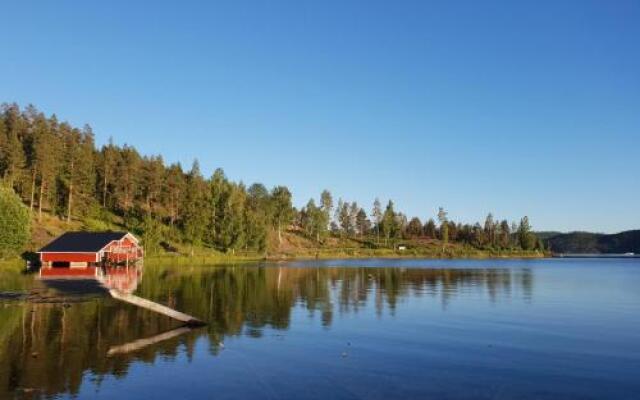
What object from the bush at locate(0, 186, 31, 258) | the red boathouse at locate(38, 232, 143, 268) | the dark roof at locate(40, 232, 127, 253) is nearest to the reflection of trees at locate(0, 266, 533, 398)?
the bush at locate(0, 186, 31, 258)

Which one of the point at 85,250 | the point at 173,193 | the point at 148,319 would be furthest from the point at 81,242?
the point at 148,319

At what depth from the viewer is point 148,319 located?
118ft

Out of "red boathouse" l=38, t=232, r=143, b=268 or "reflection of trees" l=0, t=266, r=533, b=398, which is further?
"red boathouse" l=38, t=232, r=143, b=268

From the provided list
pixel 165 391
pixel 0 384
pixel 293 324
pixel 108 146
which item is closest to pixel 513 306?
pixel 293 324

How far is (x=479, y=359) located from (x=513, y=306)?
24.5 m

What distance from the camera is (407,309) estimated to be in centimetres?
4494

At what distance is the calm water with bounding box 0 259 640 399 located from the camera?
20.5 metres

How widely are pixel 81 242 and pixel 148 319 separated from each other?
72245 mm

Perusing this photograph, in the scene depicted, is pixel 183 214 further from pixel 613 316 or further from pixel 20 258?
pixel 613 316

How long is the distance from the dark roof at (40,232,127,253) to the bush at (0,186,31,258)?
6899 millimetres

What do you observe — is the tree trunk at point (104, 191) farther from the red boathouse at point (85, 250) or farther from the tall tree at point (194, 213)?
the red boathouse at point (85, 250)

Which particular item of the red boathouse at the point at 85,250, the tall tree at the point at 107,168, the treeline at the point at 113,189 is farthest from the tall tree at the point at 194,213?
the red boathouse at the point at 85,250

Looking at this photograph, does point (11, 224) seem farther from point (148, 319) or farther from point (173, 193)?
point (173, 193)

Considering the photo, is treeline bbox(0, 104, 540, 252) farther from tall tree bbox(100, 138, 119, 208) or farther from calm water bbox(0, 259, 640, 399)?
calm water bbox(0, 259, 640, 399)
